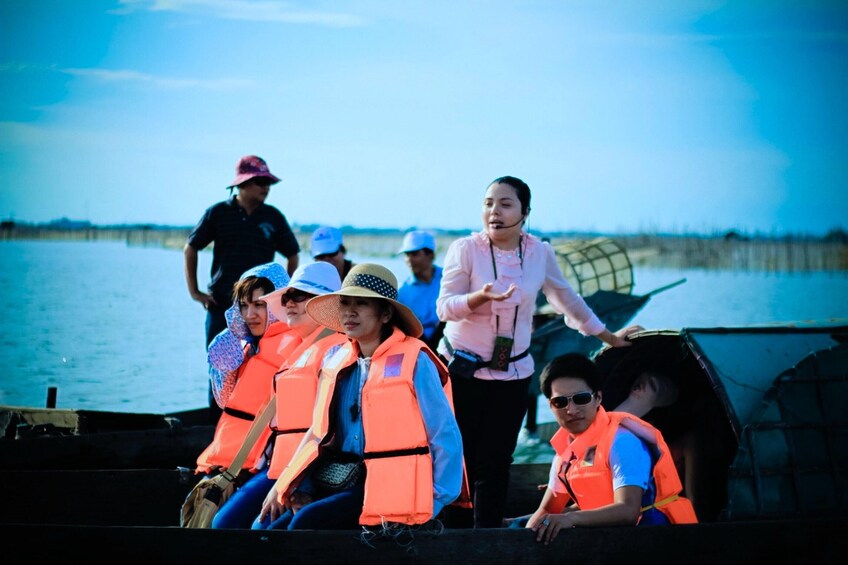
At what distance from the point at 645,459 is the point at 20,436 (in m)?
4.07

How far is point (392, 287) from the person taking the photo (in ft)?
12.4

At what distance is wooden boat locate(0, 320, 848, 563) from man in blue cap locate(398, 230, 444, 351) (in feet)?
5.57

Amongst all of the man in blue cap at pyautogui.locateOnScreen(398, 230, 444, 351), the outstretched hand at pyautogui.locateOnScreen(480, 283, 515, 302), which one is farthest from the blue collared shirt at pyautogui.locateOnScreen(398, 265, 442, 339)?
the outstretched hand at pyautogui.locateOnScreen(480, 283, 515, 302)

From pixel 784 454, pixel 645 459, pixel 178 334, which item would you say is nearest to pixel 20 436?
pixel 645 459

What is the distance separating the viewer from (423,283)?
7094 millimetres

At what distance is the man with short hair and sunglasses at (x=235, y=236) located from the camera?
6.40 meters

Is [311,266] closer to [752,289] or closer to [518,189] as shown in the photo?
[518,189]

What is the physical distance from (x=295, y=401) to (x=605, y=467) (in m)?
1.38

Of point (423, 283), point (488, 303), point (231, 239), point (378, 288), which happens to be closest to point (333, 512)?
point (378, 288)

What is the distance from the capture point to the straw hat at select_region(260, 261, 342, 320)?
14.6 feet

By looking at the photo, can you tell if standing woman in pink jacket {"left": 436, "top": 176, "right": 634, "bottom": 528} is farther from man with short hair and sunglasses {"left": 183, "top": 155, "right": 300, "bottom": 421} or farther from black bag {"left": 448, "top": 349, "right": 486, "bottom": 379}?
man with short hair and sunglasses {"left": 183, "top": 155, "right": 300, "bottom": 421}

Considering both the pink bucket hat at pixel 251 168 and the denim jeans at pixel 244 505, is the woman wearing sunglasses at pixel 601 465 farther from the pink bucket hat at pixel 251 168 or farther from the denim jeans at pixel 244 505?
the pink bucket hat at pixel 251 168

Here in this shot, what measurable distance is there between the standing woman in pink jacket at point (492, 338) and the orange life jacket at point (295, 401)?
0.69m

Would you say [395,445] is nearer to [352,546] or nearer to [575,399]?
[352,546]
